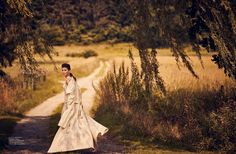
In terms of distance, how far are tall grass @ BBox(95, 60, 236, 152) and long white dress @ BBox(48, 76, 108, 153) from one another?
1.94 meters

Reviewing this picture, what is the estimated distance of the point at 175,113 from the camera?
14.0 metres

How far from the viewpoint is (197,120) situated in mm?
12469

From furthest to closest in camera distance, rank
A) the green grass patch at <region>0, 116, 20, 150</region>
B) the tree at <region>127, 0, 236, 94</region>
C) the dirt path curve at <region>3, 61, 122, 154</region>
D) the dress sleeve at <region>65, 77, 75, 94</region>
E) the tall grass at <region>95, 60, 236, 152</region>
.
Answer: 1. the green grass patch at <region>0, 116, 20, 150</region>
2. the tall grass at <region>95, 60, 236, 152</region>
3. the dirt path curve at <region>3, 61, 122, 154</region>
4. the tree at <region>127, 0, 236, 94</region>
5. the dress sleeve at <region>65, 77, 75, 94</region>

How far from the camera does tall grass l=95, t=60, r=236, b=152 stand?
37.2 feet

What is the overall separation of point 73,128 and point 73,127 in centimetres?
2

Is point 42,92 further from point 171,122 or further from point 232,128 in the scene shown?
point 232,128

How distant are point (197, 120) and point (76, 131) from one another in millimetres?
4160

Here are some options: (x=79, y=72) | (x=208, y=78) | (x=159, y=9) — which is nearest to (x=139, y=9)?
(x=159, y=9)

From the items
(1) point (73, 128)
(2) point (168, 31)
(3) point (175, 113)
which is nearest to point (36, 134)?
(1) point (73, 128)

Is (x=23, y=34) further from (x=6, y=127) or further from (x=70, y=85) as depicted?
(x=6, y=127)

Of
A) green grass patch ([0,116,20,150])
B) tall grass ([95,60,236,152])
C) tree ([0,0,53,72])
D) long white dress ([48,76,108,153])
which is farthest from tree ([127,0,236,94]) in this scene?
green grass patch ([0,116,20,150])

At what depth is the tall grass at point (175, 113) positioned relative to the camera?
1134cm

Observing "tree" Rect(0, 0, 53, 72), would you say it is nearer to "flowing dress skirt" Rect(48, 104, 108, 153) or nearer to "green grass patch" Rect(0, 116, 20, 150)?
"flowing dress skirt" Rect(48, 104, 108, 153)

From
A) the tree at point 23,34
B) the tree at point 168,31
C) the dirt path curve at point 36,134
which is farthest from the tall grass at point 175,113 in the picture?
the tree at point 23,34
